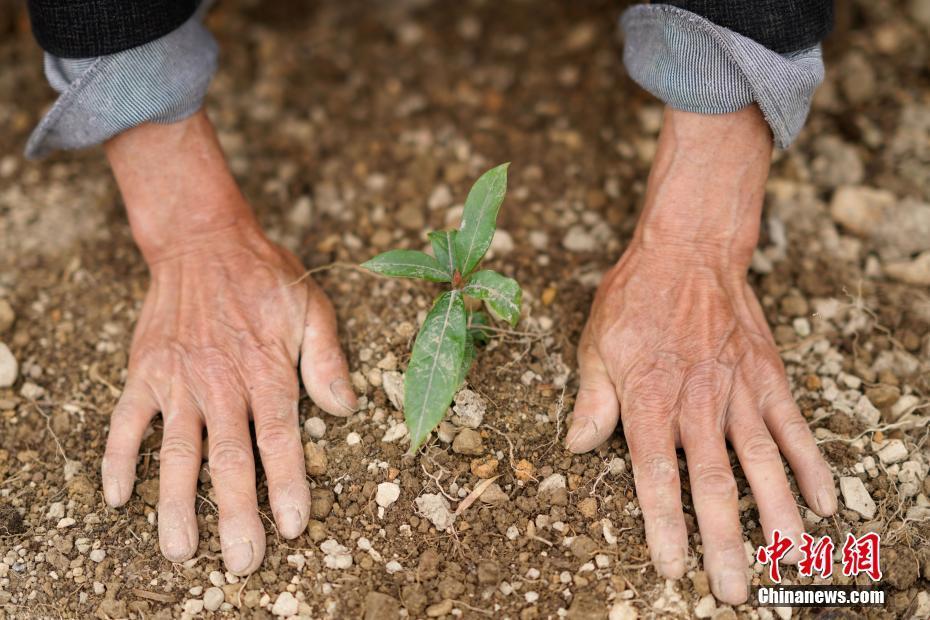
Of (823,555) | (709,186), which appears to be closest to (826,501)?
(823,555)

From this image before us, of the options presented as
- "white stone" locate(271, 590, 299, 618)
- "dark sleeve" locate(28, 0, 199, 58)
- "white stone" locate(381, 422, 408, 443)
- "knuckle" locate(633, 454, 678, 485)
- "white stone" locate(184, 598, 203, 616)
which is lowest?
"white stone" locate(184, 598, 203, 616)

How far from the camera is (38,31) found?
1.67m

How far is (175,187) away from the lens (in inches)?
72.4

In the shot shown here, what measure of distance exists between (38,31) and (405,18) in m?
1.28

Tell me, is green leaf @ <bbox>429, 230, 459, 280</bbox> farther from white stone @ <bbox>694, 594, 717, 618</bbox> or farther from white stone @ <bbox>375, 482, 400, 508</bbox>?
white stone @ <bbox>694, 594, 717, 618</bbox>

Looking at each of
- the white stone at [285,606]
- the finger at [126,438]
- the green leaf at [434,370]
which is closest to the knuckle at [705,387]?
the green leaf at [434,370]

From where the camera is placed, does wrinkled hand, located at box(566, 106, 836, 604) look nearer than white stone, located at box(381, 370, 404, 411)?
Yes

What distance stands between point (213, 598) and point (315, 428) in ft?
1.23

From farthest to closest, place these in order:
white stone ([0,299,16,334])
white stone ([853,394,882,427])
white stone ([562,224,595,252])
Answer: white stone ([562,224,595,252]) < white stone ([0,299,16,334]) < white stone ([853,394,882,427])

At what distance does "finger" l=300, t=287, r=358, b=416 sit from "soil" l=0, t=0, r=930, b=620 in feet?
0.17

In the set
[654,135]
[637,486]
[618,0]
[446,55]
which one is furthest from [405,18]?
[637,486]

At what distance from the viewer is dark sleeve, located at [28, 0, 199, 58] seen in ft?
5.24

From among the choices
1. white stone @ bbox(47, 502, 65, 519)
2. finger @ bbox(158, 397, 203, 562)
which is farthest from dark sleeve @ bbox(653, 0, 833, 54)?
white stone @ bbox(47, 502, 65, 519)

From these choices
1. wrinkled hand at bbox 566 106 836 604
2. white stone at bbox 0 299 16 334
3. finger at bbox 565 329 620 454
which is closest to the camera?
wrinkled hand at bbox 566 106 836 604
